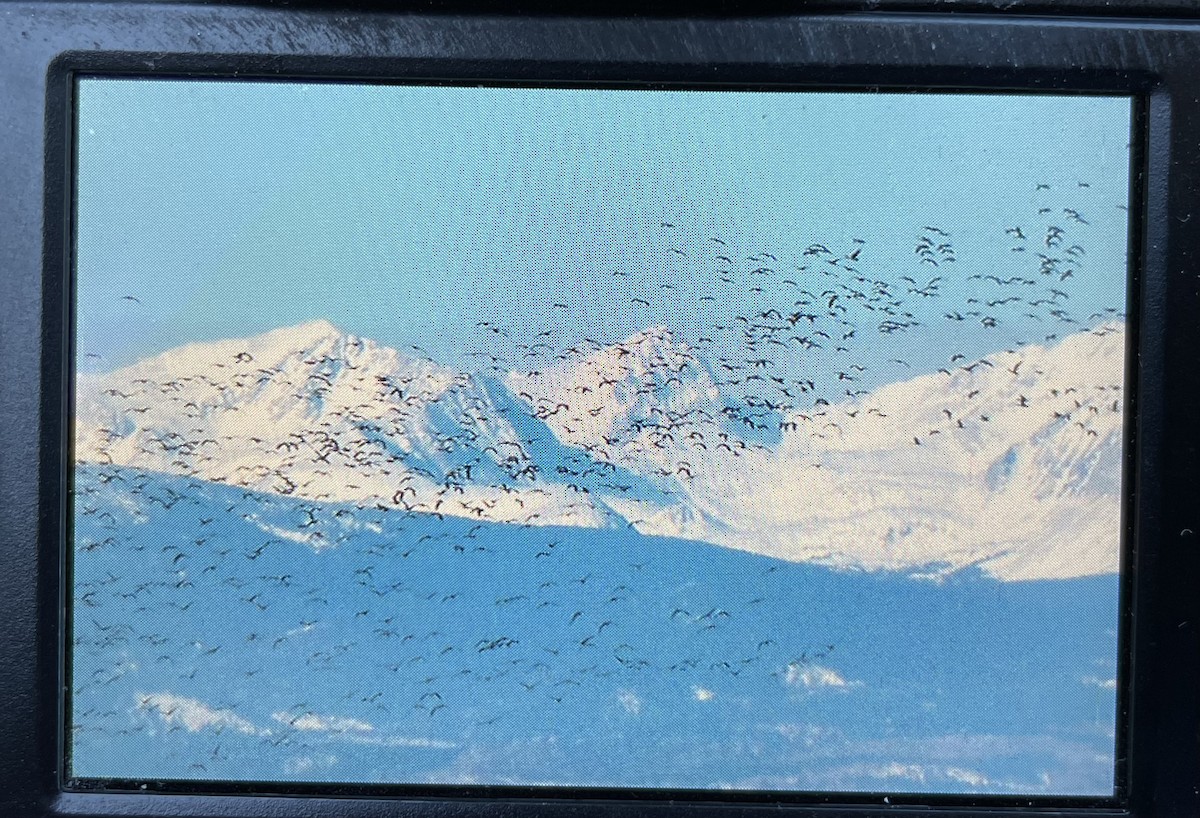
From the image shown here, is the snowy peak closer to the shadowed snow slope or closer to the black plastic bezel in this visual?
the shadowed snow slope

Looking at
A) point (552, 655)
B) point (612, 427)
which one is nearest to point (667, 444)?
point (612, 427)

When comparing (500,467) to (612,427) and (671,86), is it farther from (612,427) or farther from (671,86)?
(671,86)

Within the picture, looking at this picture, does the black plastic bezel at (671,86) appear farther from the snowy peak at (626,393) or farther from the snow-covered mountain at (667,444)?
the snowy peak at (626,393)

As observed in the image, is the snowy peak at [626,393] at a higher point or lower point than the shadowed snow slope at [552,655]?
higher

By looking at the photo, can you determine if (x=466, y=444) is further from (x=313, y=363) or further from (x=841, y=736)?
(x=841, y=736)

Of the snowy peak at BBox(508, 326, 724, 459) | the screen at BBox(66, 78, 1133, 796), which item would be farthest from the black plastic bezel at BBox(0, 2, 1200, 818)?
the snowy peak at BBox(508, 326, 724, 459)

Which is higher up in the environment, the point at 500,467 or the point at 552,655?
the point at 500,467

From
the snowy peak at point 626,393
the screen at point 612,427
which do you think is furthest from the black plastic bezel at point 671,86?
the snowy peak at point 626,393

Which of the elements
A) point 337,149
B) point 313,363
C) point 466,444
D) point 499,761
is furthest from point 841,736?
point 337,149
